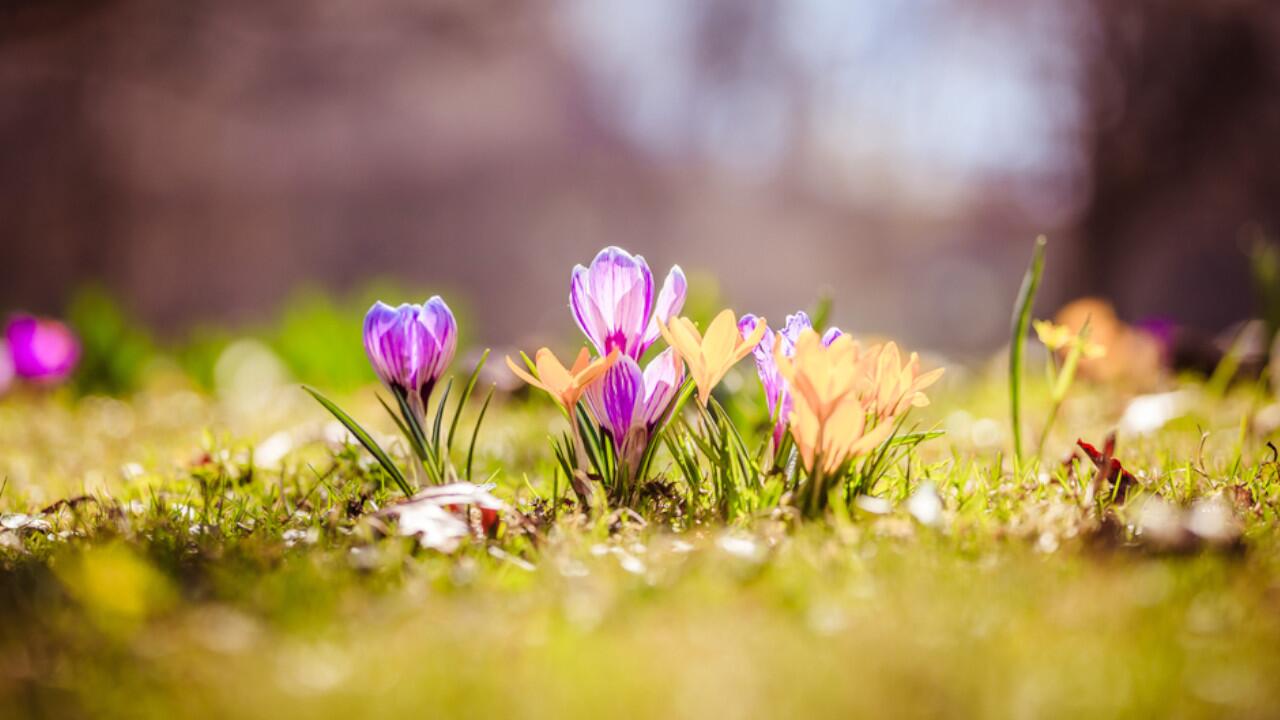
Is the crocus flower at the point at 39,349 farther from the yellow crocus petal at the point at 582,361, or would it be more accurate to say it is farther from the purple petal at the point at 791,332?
the purple petal at the point at 791,332

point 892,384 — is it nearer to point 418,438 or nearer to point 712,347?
point 712,347

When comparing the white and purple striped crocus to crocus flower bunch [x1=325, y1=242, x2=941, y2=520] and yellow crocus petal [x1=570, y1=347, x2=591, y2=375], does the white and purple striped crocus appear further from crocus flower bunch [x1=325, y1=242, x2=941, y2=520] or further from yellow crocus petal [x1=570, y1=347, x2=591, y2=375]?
yellow crocus petal [x1=570, y1=347, x2=591, y2=375]

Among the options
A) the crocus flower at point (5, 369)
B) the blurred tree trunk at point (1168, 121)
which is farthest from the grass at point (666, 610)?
the blurred tree trunk at point (1168, 121)

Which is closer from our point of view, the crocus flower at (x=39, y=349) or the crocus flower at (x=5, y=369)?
the crocus flower at (x=39, y=349)

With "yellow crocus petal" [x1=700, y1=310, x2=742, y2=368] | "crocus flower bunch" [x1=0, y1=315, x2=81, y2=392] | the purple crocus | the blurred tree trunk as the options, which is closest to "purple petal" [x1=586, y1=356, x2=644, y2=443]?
the purple crocus

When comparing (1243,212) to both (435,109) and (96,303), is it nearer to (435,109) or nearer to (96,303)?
(435,109)

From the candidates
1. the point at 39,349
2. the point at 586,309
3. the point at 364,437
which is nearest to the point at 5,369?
the point at 39,349
